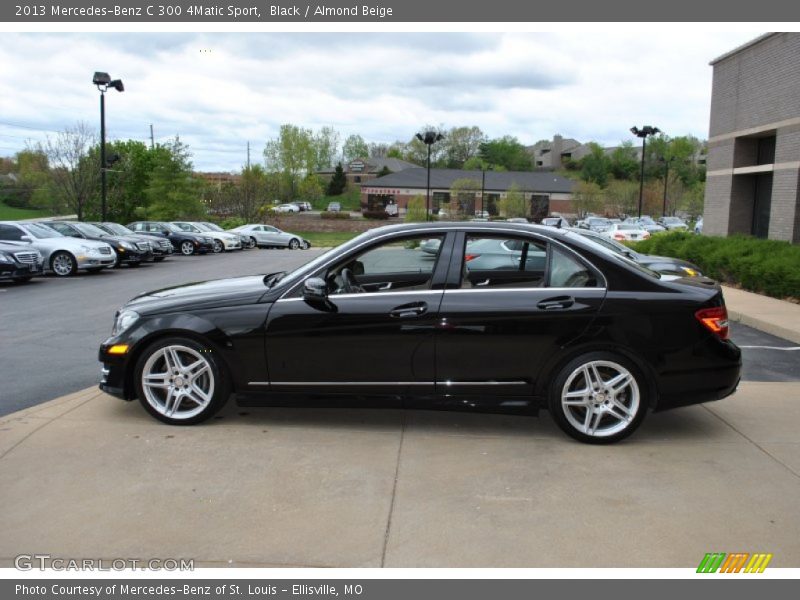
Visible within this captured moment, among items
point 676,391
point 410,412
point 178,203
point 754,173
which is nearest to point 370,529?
point 410,412

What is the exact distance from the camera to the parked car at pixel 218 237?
34.1 meters

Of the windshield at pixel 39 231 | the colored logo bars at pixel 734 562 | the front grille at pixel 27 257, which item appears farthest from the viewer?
the windshield at pixel 39 231

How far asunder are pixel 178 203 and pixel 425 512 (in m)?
47.7

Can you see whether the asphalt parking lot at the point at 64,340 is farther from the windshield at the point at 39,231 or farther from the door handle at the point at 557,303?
the door handle at the point at 557,303

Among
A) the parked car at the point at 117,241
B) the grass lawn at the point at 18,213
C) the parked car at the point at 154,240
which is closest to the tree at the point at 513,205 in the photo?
the grass lawn at the point at 18,213

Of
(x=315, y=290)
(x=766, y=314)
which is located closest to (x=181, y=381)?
(x=315, y=290)

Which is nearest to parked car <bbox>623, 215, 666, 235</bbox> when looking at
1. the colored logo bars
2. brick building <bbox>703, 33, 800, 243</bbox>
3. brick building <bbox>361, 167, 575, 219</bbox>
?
brick building <bbox>703, 33, 800, 243</bbox>

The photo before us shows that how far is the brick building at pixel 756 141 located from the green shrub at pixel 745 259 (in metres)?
1.46

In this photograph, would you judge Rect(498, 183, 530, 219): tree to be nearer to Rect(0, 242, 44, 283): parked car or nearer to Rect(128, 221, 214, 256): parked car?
Rect(128, 221, 214, 256): parked car

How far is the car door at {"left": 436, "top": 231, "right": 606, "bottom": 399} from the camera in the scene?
5012 millimetres

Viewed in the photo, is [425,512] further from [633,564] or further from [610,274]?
[610,274]

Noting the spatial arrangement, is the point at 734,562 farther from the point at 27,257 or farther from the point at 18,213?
the point at 18,213

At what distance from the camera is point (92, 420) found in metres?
5.47

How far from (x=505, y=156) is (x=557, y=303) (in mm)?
129962
